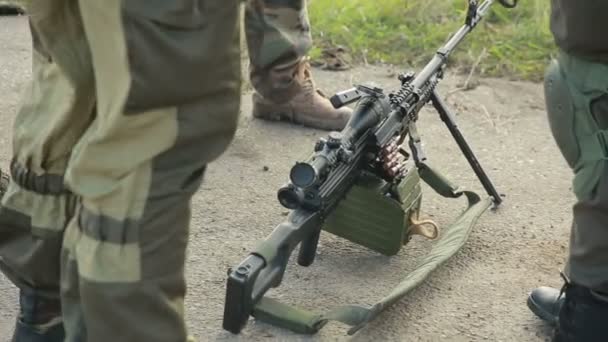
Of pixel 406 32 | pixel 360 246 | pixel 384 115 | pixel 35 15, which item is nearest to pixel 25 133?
pixel 35 15

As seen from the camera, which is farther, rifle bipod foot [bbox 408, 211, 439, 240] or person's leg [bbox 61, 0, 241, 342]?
rifle bipod foot [bbox 408, 211, 439, 240]

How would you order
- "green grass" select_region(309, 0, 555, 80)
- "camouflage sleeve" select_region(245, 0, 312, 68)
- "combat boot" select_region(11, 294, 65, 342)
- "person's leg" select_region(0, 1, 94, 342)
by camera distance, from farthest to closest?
"green grass" select_region(309, 0, 555, 80), "camouflage sleeve" select_region(245, 0, 312, 68), "combat boot" select_region(11, 294, 65, 342), "person's leg" select_region(0, 1, 94, 342)

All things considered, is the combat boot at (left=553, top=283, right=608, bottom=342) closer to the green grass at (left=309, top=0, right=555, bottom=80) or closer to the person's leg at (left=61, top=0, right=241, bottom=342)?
the person's leg at (left=61, top=0, right=241, bottom=342)

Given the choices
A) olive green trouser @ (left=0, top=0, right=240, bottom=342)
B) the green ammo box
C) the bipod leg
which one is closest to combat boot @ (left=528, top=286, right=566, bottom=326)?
the green ammo box

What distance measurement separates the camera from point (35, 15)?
62.5 inches

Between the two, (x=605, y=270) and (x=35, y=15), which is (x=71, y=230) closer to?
(x=35, y=15)

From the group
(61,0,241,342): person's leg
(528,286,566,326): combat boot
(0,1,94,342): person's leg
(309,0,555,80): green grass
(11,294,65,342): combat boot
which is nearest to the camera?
(61,0,241,342): person's leg

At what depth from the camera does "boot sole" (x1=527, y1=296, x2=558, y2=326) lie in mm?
2130

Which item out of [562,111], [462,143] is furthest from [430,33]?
[562,111]

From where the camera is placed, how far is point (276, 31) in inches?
121

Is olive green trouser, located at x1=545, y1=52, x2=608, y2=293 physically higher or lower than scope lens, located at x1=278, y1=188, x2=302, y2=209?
higher

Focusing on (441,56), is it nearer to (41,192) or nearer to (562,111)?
(562,111)

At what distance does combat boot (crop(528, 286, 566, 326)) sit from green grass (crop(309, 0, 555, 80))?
180 cm

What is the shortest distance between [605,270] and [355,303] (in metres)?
0.66
